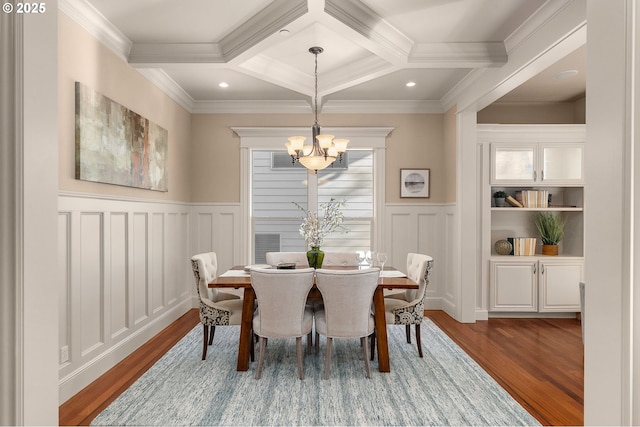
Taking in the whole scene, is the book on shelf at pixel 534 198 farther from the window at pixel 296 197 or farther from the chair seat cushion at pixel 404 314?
the chair seat cushion at pixel 404 314

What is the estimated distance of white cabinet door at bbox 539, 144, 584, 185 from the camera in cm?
460

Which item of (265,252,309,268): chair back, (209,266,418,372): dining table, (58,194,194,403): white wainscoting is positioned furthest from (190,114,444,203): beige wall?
(209,266,418,372): dining table

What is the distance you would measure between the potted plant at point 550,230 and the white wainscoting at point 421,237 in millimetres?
1173

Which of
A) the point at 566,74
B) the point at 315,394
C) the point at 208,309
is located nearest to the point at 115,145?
the point at 208,309

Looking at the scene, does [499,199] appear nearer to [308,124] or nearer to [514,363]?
[514,363]

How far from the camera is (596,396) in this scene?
1.24m

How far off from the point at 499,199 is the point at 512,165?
0.45 meters

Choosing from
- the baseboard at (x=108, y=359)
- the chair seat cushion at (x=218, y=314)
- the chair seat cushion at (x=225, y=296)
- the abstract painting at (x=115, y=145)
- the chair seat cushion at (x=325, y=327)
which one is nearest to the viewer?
the baseboard at (x=108, y=359)

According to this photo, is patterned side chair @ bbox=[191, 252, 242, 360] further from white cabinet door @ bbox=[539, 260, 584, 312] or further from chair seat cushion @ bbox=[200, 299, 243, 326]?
white cabinet door @ bbox=[539, 260, 584, 312]

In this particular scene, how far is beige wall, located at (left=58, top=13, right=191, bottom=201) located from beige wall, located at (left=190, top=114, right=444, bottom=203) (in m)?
0.52

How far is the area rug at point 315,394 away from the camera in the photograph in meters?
2.36

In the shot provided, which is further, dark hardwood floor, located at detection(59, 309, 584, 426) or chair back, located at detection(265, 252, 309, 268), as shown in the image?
chair back, located at detection(265, 252, 309, 268)

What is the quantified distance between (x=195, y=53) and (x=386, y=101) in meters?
2.64

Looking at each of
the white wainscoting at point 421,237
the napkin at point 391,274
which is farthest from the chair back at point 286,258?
the white wainscoting at point 421,237
